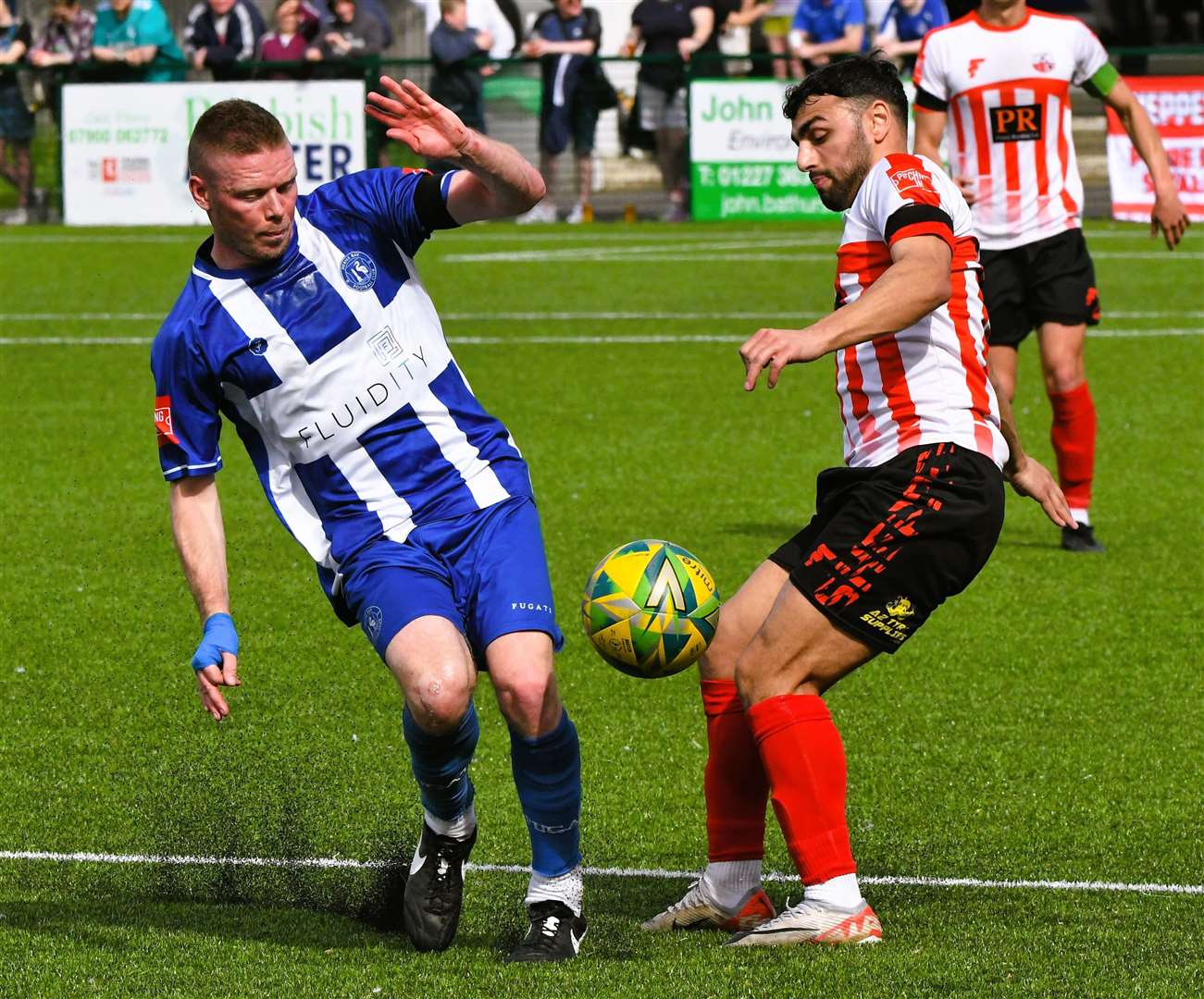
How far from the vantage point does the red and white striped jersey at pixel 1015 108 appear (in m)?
9.38

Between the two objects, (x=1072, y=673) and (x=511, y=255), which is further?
(x=511, y=255)

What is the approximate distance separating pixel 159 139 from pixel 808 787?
19.6m

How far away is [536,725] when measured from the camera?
4.79 meters

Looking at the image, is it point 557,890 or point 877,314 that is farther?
point 557,890

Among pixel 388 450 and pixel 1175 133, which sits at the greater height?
pixel 1175 133

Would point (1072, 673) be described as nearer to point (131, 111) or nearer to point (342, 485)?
point (342, 485)

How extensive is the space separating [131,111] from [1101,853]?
19.5m

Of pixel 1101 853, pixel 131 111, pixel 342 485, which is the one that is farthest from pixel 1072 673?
pixel 131 111

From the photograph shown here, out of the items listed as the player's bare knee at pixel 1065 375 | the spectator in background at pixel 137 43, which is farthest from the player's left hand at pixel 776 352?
the spectator in background at pixel 137 43

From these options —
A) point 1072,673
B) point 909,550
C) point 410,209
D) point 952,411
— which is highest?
point 410,209

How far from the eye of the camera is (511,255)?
68.0 ft

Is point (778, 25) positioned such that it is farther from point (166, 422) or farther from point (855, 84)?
point (166, 422)

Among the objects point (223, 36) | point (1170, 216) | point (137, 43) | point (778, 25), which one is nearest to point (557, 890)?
point (1170, 216)

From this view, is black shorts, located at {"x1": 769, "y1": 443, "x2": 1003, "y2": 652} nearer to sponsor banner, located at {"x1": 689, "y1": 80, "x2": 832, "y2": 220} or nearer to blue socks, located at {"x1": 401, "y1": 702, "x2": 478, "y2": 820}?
blue socks, located at {"x1": 401, "y1": 702, "x2": 478, "y2": 820}
